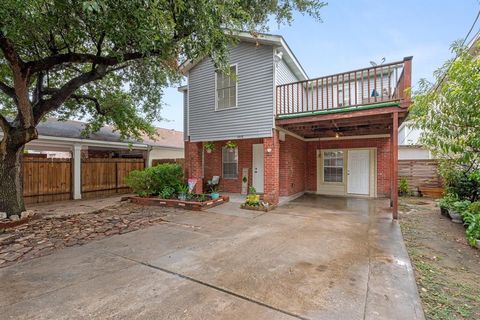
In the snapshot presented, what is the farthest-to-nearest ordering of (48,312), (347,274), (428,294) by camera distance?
(347,274) → (428,294) → (48,312)

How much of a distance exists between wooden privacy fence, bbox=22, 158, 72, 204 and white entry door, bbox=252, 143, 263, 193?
7698mm

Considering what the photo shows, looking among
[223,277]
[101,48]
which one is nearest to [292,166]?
[223,277]

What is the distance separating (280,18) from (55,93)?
271 inches

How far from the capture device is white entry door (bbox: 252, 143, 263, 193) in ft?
33.3

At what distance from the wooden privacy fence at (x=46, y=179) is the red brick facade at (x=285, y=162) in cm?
489

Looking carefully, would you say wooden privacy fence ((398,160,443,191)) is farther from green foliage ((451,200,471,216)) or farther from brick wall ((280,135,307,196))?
green foliage ((451,200,471,216))

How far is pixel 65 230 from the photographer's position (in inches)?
211

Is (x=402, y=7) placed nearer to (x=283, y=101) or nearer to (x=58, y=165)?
(x=283, y=101)

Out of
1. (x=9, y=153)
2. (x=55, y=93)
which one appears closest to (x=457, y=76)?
(x=55, y=93)

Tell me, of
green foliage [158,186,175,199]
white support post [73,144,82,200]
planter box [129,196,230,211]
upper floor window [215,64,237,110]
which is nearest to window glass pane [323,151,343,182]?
planter box [129,196,230,211]

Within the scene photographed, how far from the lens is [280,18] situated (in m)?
6.97

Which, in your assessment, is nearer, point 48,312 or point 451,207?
point 48,312

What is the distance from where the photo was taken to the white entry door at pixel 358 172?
33.5 ft

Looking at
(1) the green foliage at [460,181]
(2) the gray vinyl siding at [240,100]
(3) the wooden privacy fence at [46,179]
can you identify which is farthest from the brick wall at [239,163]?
(1) the green foliage at [460,181]
